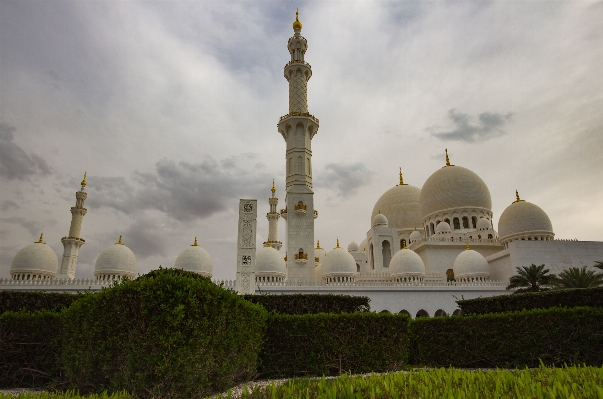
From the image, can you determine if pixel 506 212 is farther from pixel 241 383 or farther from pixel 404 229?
pixel 241 383

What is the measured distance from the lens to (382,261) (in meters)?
35.6

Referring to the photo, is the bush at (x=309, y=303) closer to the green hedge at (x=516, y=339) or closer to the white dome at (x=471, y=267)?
the green hedge at (x=516, y=339)

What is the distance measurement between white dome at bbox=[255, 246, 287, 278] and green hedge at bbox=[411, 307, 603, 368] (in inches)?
665

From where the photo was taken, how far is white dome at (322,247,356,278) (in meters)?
27.0

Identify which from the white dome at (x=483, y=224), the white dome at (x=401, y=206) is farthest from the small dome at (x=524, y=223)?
the white dome at (x=401, y=206)

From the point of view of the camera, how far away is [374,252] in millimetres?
35625

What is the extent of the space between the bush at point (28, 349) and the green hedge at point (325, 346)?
431 centimetres

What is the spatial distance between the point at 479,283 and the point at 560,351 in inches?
740

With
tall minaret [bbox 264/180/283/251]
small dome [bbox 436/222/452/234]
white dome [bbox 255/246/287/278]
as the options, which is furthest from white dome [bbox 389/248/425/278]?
tall minaret [bbox 264/180/283/251]

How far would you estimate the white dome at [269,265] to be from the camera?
88.0 feet

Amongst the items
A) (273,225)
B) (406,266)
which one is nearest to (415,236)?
(406,266)

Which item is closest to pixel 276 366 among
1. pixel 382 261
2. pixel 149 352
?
pixel 149 352

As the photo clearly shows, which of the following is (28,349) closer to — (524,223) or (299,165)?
(299,165)

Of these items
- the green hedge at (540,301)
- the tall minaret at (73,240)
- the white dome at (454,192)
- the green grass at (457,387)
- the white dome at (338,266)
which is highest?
the white dome at (454,192)
